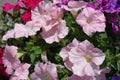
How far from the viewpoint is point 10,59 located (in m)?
2.72

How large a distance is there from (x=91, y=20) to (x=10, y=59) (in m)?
0.60

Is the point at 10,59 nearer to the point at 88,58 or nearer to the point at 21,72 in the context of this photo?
the point at 21,72

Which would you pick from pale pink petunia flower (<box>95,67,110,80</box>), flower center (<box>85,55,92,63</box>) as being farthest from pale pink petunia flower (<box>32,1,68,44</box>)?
pale pink petunia flower (<box>95,67,110,80</box>)

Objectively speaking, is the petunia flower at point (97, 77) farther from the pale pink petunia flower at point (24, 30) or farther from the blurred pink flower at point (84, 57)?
the pale pink petunia flower at point (24, 30)

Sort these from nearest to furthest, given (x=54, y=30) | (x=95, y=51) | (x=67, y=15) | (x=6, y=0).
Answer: (x=95, y=51) < (x=54, y=30) < (x=67, y=15) < (x=6, y=0)

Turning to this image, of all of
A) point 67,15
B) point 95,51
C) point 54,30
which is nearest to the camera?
point 95,51

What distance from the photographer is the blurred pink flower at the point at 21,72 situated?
8.59ft

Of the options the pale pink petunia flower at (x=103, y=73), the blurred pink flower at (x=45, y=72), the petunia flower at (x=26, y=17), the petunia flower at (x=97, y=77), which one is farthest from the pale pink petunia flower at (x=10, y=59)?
the pale pink petunia flower at (x=103, y=73)

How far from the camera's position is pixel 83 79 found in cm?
247

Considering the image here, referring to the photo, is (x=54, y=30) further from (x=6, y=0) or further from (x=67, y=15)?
(x=6, y=0)

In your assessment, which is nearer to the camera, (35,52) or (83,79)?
→ (83,79)

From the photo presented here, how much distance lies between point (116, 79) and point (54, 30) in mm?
509

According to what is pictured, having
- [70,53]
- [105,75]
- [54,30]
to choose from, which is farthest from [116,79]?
[54,30]

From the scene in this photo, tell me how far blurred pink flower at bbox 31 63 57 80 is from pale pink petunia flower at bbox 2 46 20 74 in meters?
0.17
